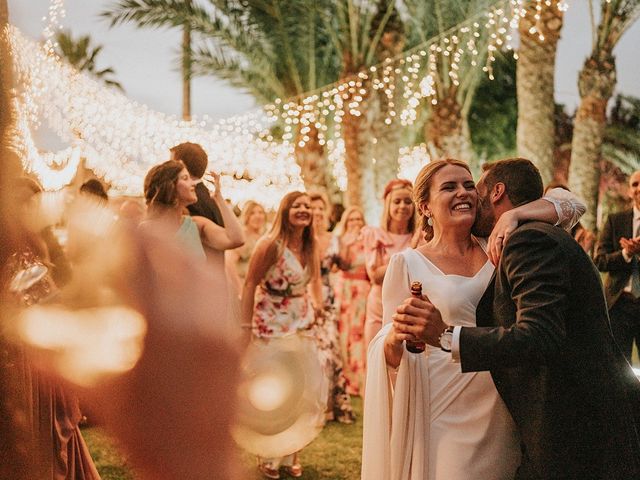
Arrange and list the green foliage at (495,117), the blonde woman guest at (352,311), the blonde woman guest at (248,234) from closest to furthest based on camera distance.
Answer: the blonde woman guest at (352,311) → the blonde woman guest at (248,234) → the green foliage at (495,117)

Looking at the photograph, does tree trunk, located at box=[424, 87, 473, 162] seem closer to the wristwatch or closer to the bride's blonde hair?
the bride's blonde hair

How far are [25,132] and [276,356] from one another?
13.1 feet

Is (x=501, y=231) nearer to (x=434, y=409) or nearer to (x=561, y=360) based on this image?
(x=561, y=360)

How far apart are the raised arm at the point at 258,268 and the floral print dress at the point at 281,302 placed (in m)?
0.06

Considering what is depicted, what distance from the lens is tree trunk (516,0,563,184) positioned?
1233 cm

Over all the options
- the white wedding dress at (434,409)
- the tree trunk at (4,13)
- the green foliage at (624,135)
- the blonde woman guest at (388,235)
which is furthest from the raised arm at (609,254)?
the green foliage at (624,135)

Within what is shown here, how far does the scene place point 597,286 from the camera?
2.53m

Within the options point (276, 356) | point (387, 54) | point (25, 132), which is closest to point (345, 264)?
point (276, 356)

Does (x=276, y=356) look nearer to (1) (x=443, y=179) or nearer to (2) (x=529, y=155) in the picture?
(1) (x=443, y=179)

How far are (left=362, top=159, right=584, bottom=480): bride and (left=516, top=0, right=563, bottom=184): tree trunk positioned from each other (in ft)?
30.7

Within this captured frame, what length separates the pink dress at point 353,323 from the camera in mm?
8828

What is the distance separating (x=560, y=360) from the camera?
8.02 feet

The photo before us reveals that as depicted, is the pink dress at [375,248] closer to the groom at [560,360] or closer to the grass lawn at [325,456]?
the grass lawn at [325,456]

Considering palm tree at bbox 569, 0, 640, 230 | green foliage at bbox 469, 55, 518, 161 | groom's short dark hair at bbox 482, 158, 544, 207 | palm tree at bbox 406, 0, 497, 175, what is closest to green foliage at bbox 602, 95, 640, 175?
green foliage at bbox 469, 55, 518, 161
